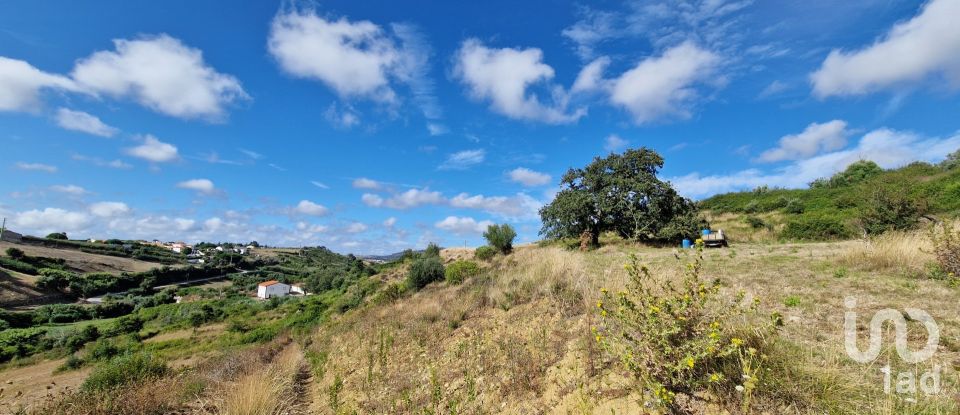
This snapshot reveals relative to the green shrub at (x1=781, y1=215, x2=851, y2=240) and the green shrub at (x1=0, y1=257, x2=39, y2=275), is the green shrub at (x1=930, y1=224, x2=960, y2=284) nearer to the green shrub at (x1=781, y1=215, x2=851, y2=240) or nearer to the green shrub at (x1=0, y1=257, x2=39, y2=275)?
the green shrub at (x1=781, y1=215, x2=851, y2=240)

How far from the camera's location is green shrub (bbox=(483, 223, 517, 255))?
24.1 meters

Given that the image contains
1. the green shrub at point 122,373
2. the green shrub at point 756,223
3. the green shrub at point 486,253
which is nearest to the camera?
the green shrub at point 122,373

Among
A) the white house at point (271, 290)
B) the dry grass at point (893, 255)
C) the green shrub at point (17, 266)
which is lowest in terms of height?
the white house at point (271, 290)

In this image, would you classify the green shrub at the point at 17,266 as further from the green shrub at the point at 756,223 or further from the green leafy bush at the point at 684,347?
the green shrub at the point at 756,223

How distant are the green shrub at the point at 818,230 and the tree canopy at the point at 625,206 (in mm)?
4101

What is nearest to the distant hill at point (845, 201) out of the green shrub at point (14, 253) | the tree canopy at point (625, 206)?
the tree canopy at point (625, 206)

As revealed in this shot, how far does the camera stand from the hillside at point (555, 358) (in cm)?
305

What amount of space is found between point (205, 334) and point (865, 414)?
4389 centimetres

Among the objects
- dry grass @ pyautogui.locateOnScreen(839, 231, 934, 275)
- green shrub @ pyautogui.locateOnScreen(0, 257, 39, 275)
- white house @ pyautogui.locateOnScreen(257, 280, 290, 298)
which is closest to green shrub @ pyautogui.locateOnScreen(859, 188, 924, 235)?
dry grass @ pyautogui.locateOnScreen(839, 231, 934, 275)

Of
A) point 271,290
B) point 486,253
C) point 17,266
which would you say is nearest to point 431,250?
point 486,253

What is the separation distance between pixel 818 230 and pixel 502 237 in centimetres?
1592

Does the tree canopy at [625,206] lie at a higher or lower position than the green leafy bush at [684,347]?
higher

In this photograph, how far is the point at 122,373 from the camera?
7.74 meters

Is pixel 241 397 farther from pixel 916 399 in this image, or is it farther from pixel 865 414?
pixel 916 399
